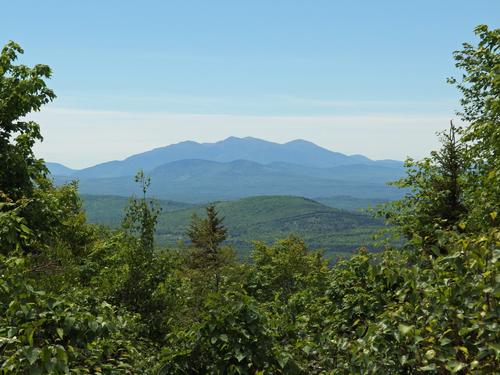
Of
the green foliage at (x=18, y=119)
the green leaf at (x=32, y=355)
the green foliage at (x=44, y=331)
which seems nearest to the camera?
the green leaf at (x=32, y=355)

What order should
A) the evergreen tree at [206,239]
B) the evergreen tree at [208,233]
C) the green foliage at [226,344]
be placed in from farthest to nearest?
1. the evergreen tree at [208,233]
2. the evergreen tree at [206,239]
3. the green foliage at [226,344]

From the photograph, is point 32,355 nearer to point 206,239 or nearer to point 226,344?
point 226,344

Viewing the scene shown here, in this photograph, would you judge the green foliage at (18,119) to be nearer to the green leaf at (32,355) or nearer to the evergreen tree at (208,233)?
the green leaf at (32,355)

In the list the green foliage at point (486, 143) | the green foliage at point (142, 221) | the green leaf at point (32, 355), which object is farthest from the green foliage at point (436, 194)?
the green leaf at point (32, 355)

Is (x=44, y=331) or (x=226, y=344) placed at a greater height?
(x=44, y=331)

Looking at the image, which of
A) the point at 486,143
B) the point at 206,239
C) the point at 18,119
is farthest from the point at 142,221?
the point at 206,239

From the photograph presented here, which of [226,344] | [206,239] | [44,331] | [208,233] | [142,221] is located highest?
[142,221]

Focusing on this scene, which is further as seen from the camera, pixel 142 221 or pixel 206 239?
pixel 206 239

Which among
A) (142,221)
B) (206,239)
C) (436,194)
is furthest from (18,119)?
(206,239)

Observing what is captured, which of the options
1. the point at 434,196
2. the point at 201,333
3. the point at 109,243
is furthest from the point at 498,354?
the point at 109,243

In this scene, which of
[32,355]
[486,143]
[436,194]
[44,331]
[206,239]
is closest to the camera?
[32,355]

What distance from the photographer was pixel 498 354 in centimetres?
353

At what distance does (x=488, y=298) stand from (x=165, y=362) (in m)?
4.03

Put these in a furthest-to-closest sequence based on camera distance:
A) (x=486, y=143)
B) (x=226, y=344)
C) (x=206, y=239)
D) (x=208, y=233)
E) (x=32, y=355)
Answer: (x=208, y=233)
(x=206, y=239)
(x=486, y=143)
(x=226, y=344)
(x=32, y=355)
